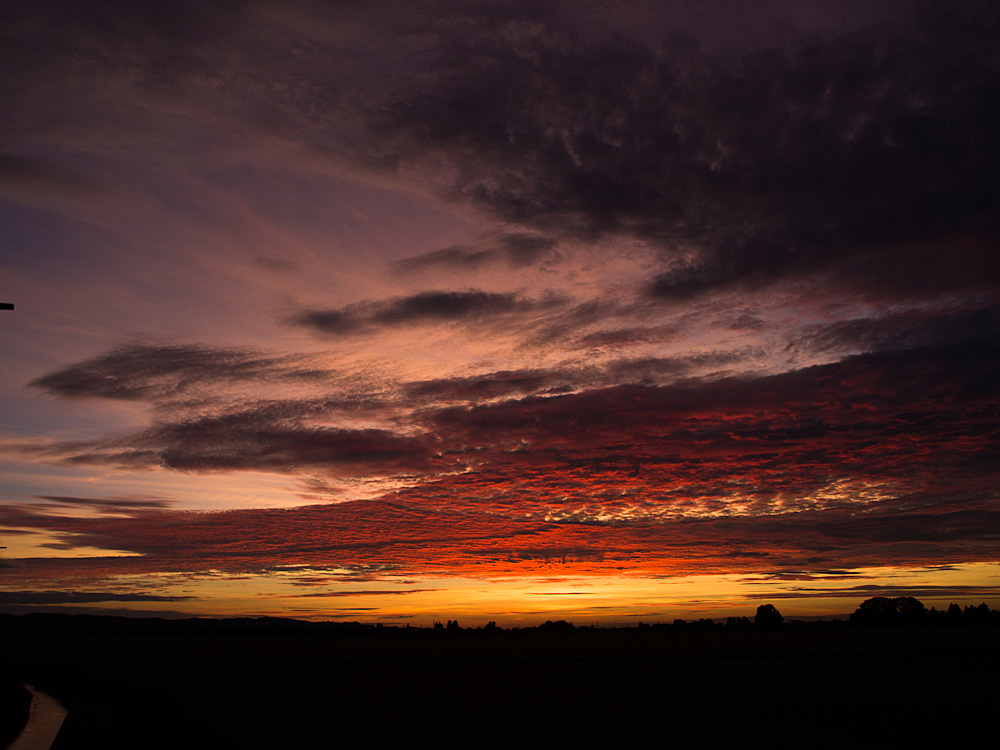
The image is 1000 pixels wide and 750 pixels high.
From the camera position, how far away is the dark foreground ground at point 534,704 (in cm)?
3397

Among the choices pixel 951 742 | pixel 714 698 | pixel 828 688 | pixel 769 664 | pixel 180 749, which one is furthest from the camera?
pixel 769 664

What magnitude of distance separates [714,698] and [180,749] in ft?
119

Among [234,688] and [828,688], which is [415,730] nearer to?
[234,688]

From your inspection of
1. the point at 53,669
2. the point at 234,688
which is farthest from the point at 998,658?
the point at 53,669

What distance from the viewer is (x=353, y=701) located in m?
48.3

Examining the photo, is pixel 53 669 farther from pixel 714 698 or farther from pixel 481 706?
pixel 714 698

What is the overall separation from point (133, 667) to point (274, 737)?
62421 millimetres

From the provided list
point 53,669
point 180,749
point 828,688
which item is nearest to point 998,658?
point 828,688

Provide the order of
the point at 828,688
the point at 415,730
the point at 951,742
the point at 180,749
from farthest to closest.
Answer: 1. the point at 828,688
2. the point at 415,730
3. the point at 951,742
4. the point at 180,749

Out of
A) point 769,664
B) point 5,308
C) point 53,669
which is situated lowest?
point 53,669

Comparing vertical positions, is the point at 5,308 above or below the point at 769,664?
above

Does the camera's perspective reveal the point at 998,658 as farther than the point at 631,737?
Yes

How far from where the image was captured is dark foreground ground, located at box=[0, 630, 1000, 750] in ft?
111

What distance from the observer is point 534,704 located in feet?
154
